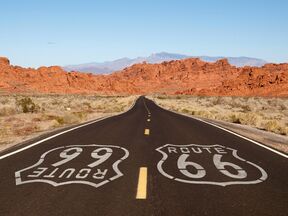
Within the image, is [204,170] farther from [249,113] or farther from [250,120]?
[249,113]

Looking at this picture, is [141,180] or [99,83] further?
[99,83]

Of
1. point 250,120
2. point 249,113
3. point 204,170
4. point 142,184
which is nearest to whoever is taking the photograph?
point 142,184

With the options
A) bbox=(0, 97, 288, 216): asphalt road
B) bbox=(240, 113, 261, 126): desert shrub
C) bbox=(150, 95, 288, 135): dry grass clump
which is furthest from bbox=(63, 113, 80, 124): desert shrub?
bbox=(240, 113, 261, 126): desert shrub

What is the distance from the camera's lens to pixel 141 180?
21.9ft

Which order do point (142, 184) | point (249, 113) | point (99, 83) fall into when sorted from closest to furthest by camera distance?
point (142, 184), point (249, 113), point (99, 83)

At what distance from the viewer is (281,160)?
9.01 meters

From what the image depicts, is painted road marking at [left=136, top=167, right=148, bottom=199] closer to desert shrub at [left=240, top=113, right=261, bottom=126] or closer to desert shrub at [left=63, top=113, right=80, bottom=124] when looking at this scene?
desert shrub at [left=63, top=113, right=80, bottom=124]

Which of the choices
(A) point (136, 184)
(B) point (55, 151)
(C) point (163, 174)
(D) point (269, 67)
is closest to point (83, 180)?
(A) point (136, 184)

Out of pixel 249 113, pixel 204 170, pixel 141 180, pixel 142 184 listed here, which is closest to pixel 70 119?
pixel 249 113

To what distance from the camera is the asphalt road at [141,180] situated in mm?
5215

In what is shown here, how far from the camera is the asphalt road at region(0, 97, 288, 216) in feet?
17.1

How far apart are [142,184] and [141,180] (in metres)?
0.27

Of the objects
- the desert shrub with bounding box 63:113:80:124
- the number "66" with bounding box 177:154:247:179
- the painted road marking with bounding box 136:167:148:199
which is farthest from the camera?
the desert shrub with bounding box 63:113:80:124

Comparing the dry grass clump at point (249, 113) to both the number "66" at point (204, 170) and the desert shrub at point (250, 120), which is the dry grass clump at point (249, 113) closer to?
the desert shrub at point (250, 120)
